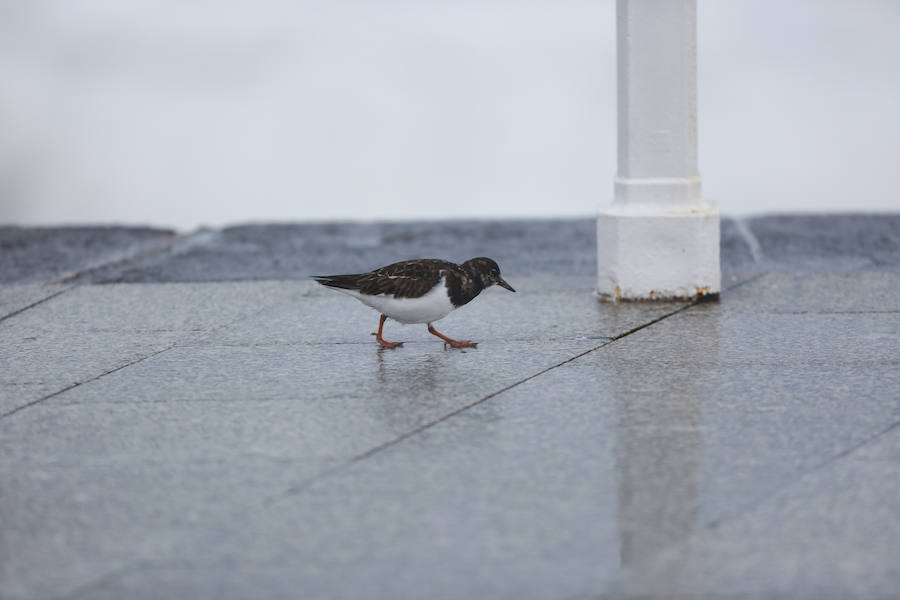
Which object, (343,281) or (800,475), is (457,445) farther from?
(343,281)

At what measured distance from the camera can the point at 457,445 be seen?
4.66 m

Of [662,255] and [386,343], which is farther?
[662,255]

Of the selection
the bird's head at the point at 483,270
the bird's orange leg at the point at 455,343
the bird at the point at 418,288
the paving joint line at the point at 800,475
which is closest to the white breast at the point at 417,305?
the bird at the point at 418,288

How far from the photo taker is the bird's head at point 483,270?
6484 millimetres

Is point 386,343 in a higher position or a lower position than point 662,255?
lower

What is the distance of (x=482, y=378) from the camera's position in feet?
18.9

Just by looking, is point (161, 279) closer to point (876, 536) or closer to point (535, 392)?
point (535, 392)

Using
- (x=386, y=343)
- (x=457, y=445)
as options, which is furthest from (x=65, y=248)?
→ (x=457, y=445)

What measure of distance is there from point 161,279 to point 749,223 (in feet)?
17.0

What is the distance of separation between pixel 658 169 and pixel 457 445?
130 inches

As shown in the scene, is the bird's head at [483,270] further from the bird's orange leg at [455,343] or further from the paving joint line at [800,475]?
the paving joint line at [800,475]

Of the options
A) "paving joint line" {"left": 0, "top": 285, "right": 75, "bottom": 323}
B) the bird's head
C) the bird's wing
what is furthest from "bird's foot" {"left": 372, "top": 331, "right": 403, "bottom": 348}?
"paving joint line" {"left": 0, "top": 285, "right": 75, "bottom": 323}

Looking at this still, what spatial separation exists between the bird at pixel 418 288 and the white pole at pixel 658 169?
1.33 metres

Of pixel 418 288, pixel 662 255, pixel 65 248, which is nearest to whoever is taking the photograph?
pixel 418 288
